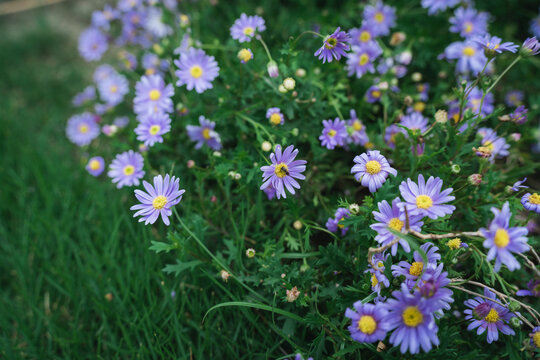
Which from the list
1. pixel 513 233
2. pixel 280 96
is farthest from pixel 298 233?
pixel 513 233

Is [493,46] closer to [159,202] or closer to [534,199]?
[534,199]

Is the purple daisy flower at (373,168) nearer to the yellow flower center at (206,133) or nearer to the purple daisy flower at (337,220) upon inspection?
the purple daisy flower at (337,220)

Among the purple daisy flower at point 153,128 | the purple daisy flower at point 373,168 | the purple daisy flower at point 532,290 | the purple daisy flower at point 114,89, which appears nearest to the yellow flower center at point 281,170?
the purple daisy flower at point 373,168

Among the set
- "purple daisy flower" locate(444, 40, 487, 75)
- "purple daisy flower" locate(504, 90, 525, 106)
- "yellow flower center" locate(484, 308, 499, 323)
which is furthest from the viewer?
"purple daisy flower" locate(504, 90, 525, 106)

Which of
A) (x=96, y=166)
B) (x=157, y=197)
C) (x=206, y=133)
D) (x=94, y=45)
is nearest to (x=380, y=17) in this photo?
(x=206, y=133)

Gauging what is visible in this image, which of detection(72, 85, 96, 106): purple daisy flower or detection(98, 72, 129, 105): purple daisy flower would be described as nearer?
detection(98, 72, 129, 105): purple daisy flower

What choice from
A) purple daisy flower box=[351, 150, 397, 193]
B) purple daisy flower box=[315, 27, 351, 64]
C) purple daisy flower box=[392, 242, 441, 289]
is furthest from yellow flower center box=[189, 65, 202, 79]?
purple daisy flower box=[392, 242, 441, 289]

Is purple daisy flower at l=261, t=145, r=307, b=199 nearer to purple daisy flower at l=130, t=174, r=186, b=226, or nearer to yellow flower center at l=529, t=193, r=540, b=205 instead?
purple daisy flower at l=130, t=174, r=186, b=226
